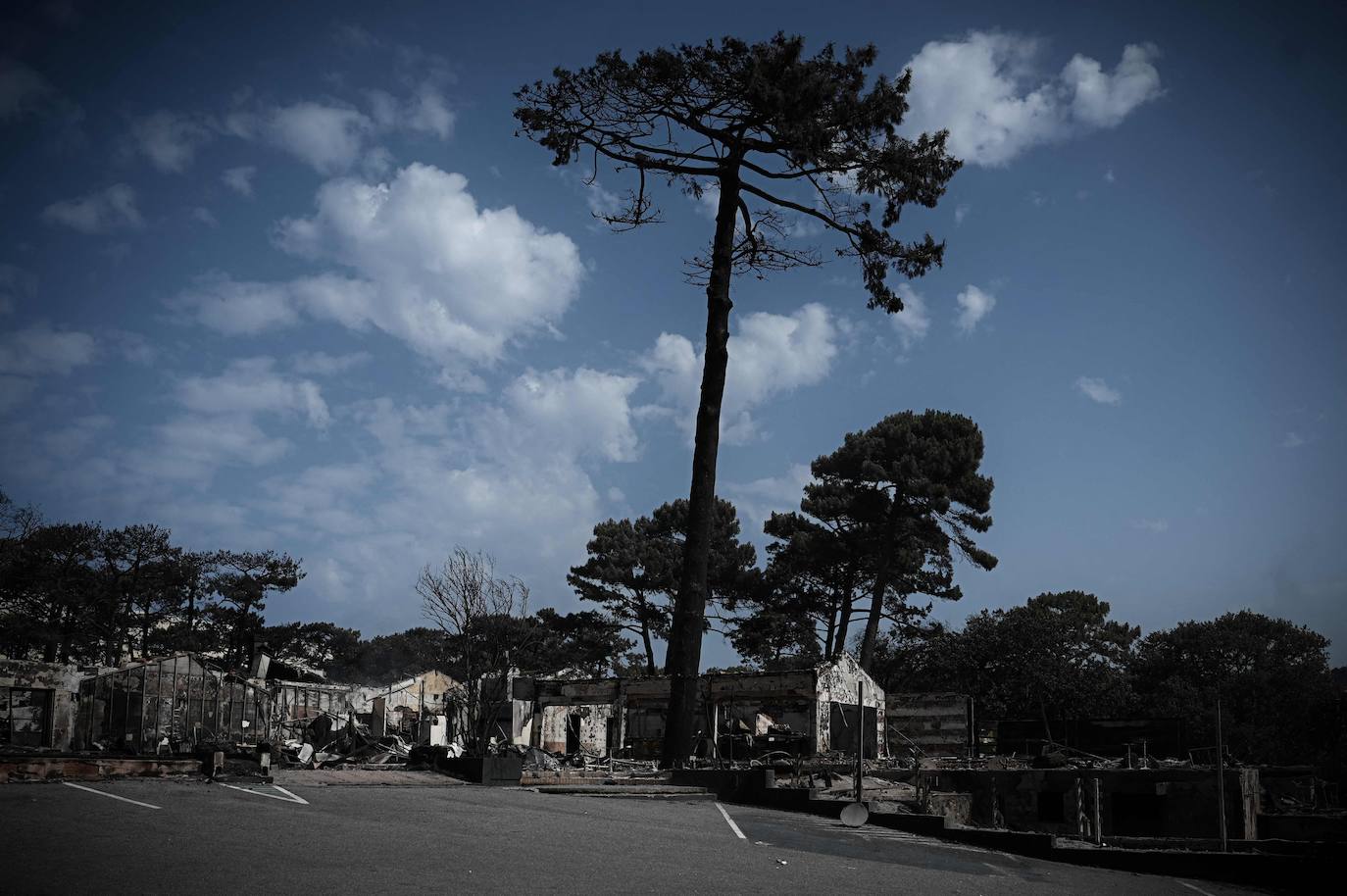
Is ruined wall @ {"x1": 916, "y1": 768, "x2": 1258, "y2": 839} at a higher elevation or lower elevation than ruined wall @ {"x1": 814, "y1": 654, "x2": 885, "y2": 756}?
lower

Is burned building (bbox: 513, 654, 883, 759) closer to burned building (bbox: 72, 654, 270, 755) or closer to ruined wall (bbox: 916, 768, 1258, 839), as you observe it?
ruined wall (bbox: 916, 768, 1258, 839)

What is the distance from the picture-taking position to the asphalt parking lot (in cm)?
675

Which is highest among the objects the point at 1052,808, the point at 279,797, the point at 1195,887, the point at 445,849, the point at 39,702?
the point at 445,849

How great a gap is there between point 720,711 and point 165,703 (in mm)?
20785

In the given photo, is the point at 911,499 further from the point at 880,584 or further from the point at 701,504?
the point at 701,504

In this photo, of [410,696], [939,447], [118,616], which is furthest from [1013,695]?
[118,616]

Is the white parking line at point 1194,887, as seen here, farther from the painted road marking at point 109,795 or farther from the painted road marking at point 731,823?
the painted road marking at point 109,795

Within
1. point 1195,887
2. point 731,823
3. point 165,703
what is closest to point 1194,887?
point 1195,887

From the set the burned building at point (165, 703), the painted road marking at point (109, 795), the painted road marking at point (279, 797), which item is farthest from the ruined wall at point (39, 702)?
the painted road marking at point (279, 797)

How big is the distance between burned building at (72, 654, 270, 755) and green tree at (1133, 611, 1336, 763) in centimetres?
4297

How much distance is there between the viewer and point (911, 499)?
1866 inches

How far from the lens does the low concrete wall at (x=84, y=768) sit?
1282 cm

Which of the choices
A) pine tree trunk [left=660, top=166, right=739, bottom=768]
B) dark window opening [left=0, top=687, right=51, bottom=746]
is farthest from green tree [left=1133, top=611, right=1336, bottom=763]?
dark window opening [left=0, top=687, right=51, bottom=746]

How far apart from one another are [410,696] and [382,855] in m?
48.1
